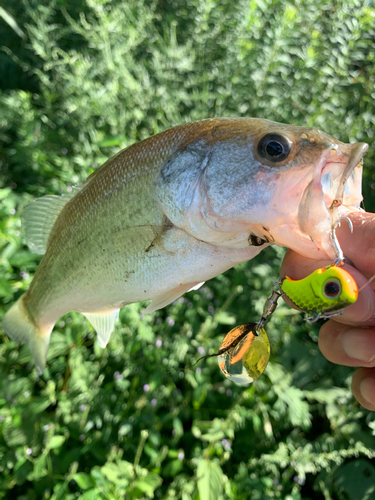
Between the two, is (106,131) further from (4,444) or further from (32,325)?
(4,444)

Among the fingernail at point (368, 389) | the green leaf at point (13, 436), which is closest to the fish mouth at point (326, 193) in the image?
the fingernail at point (368, 389)

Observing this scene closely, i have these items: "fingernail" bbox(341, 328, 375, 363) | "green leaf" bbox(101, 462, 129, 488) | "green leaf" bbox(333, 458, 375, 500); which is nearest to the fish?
"fingernail" bbox(341, 328, 375, 363)

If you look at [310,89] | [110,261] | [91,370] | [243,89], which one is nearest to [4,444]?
[91,370]

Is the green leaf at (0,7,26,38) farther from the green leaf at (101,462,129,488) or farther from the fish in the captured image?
the green leaf at (101,462,129,488)

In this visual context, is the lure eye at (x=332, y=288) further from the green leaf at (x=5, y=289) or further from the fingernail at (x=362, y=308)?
A: the green leaf at (x=5, y=289)

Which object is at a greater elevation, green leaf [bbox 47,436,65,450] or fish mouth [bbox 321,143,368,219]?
fish mouth [bbox 321,143,368,219]

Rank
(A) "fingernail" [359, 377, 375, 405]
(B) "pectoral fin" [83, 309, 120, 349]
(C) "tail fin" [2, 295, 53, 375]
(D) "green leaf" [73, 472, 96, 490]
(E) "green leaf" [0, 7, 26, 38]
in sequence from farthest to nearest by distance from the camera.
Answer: (E) "green leaf" [0, 7, 26, 38]
(D) "green leaf" [73, 472, 96, 490]
(C) "tail fin" [2, 295, 53, 375]
(B) "pectoral fin" [83, 309, 120, 349]
(A) "fingernail" [359, 377, 375, 405]
